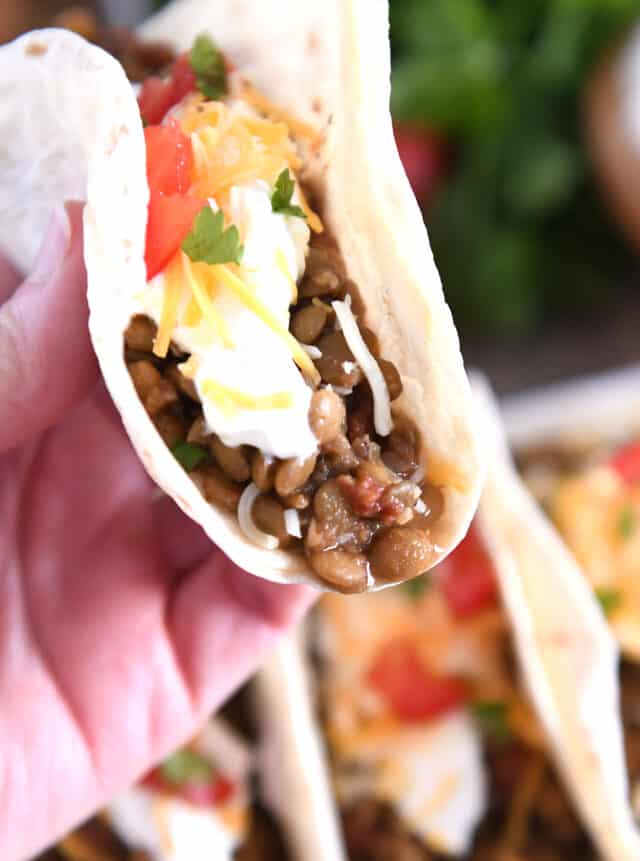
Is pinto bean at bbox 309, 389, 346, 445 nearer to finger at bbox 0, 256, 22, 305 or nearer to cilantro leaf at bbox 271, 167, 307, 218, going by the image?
cilantro leaf at bbox 271, 167, 307, 218

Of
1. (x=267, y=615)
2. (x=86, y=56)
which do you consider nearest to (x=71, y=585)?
(x=267, y=615)

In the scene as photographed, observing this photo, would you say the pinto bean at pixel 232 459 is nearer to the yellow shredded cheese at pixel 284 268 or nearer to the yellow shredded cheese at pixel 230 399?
the yellow shredded cheese at pixel 230 399

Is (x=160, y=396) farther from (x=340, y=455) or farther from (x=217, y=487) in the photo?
(x=340, y=455)

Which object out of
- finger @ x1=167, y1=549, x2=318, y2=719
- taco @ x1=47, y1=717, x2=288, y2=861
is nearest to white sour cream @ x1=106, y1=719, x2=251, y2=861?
taco @ x1=47, y1=717, x2=288, y2=861

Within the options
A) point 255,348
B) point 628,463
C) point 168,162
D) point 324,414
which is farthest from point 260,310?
point 628,463

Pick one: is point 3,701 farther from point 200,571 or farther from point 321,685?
point 321,685

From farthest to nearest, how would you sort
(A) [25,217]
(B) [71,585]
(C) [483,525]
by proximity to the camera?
(C) [483,525] → (B) [71,585] → (A) [25,217]
